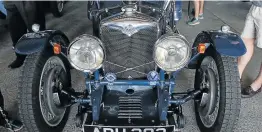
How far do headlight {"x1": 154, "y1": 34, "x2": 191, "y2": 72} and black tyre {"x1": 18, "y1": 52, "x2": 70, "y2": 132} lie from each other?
0.91 meters

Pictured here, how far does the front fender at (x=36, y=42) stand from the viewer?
7.04ft

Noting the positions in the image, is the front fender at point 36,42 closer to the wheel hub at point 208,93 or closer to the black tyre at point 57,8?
the wheel hub at point 208,93

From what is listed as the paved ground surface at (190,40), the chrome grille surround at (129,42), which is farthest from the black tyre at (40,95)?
the chrome grille surround at (129,42)

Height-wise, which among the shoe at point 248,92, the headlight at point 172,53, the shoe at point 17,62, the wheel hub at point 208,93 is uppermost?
the headlight at point 172,53

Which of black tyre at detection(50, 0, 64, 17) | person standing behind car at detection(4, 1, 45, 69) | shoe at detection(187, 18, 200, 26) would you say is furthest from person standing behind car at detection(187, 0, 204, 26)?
person standing behind car at detection(4, 1, 45, 69)

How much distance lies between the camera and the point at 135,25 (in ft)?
6.78

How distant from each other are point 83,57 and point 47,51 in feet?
1.53

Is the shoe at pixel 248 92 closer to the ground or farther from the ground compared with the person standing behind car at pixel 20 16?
closer to the ground

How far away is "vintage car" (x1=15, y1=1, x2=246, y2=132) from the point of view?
6.55ft

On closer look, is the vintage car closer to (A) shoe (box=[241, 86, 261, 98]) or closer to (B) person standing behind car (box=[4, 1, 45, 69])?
(A) shoe (box=[241, 86, 261, 98])

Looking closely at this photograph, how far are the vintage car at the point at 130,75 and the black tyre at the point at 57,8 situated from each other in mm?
3299

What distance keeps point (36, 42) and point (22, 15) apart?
145 centimetres

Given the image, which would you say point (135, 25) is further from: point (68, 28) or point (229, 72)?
point (68, 28)

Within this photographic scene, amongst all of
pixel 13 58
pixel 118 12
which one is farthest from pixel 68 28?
pixel 118 12
